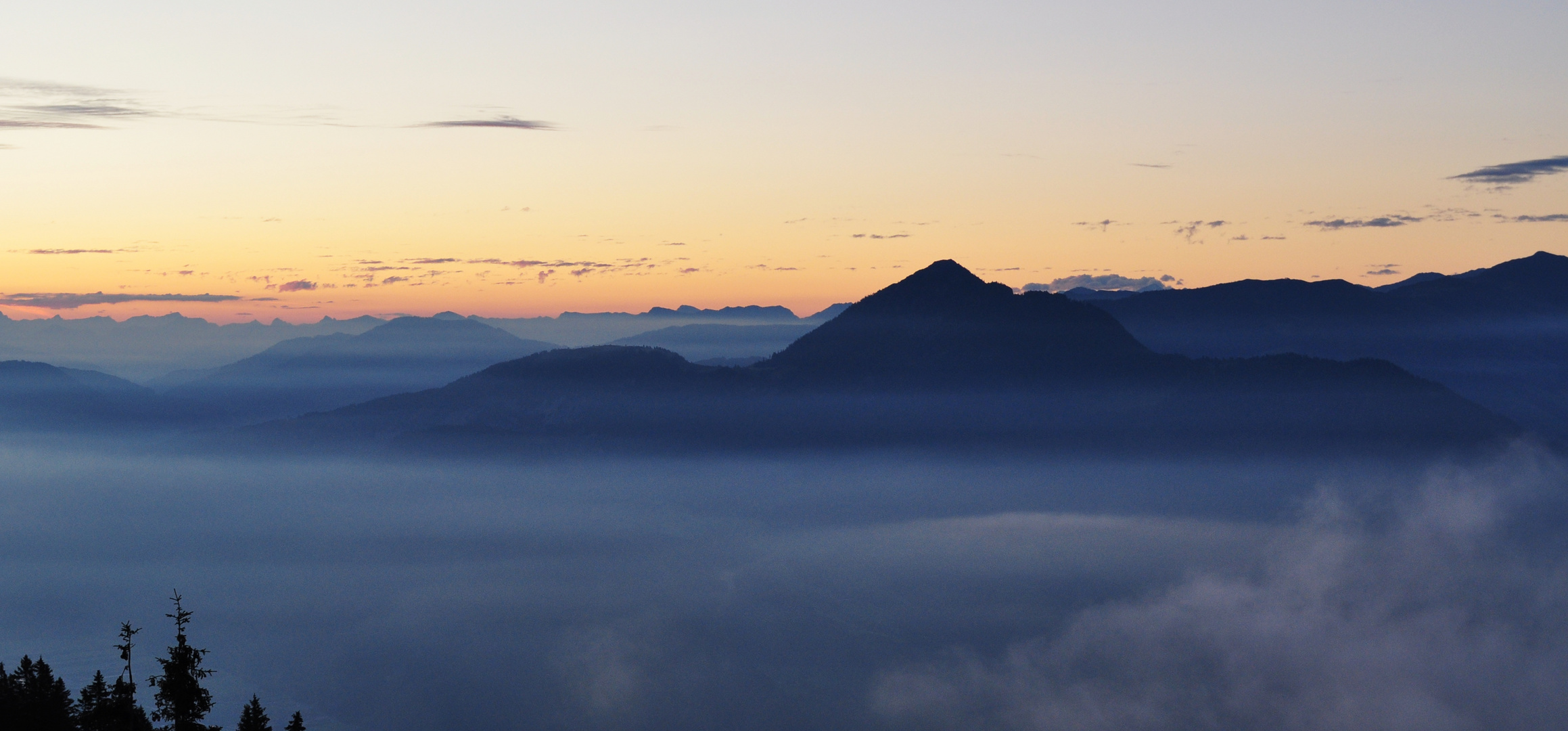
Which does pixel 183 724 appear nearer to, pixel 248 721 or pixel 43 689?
pixel 248 721

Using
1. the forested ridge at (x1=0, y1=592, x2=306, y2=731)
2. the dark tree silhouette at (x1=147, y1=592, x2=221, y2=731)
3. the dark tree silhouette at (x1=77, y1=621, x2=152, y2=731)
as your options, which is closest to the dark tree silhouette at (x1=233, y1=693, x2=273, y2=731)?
the forested ridge at (x1=0, y1=592, x2=306, y2=731)

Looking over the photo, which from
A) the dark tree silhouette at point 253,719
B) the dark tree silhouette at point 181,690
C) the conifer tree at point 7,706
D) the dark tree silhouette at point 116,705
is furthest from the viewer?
the conifer tree at point 7,706

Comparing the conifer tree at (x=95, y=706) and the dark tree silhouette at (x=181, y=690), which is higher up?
the dark tree silhouette at (x=181, y=690)

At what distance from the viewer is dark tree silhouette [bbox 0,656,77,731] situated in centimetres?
7900

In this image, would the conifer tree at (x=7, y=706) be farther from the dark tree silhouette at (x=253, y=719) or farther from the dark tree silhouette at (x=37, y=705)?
the dark tree silhouette at (x=253, y=719)

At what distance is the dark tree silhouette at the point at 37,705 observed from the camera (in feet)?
259

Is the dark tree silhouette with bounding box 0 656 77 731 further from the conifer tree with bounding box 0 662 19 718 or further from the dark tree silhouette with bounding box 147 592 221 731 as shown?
the dark tree silhouette with bounding box 147 592 221 731

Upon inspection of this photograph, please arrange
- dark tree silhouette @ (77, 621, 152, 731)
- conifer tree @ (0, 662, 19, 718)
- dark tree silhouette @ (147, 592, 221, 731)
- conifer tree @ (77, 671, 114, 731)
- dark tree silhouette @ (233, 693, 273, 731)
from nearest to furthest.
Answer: dark tree silhouette @ (77, 621, 152, 731) < dark tree silhouette @ (147, 592, 221, 731) < conifer tree @ (77, 671, 114, 731) < dark tree silhouette @ (233, 693, 273, 731) < conifer tree @ (0, 662, 19, 718)

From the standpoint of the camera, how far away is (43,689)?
3433 inches

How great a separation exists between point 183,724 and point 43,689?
30.1 m

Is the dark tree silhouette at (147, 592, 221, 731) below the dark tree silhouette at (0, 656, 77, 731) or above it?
above

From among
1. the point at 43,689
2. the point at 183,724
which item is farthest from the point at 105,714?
the point at 43,689

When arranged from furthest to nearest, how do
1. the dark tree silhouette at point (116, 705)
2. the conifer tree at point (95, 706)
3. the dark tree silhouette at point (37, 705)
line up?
the dark tree silhouette at point (37, 705) < the conifer tree at point (95, 706) < the dark tree silhouette at point (116, 705)

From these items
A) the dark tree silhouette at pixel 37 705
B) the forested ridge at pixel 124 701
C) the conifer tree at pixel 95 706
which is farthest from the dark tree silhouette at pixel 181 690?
the dark tree silhouette at pixel 37 705
